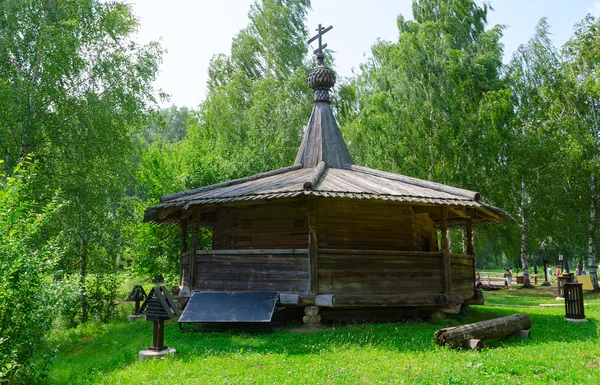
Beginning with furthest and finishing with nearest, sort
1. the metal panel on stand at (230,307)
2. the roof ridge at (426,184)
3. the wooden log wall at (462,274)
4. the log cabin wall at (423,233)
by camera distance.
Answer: the log cabin wall at (423,233) → the wooden log wall at (462,274) → the roof ridge at (426,184) → the metal panel on stand at (230,307)

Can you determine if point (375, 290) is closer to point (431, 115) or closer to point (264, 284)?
point (264, 284)

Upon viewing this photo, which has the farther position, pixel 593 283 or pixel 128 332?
pixel 593 283

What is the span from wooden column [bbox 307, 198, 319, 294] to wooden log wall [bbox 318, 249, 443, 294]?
5.3 inches

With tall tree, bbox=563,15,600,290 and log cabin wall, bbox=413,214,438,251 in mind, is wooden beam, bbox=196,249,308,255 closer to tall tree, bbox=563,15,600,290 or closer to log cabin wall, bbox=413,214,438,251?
log cabin wall, bbox=413,214,438,251

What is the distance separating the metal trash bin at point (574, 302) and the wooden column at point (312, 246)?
21.3ft

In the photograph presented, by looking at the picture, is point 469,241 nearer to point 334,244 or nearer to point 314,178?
point 334,244

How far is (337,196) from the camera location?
987cm

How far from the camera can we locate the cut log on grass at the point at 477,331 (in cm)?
826

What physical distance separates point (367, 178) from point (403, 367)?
255 inches

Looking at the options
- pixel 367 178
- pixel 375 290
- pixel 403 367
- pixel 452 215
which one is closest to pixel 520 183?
pixel 452 215

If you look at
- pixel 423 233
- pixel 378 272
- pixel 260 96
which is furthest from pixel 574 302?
pixel 260 96

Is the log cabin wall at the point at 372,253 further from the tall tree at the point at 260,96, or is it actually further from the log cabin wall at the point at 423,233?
the tall tree at the point at 260,96

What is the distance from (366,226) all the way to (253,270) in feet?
10.0

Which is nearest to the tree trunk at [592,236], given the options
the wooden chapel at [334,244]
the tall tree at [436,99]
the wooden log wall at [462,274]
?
the tall tree at [436,99]
